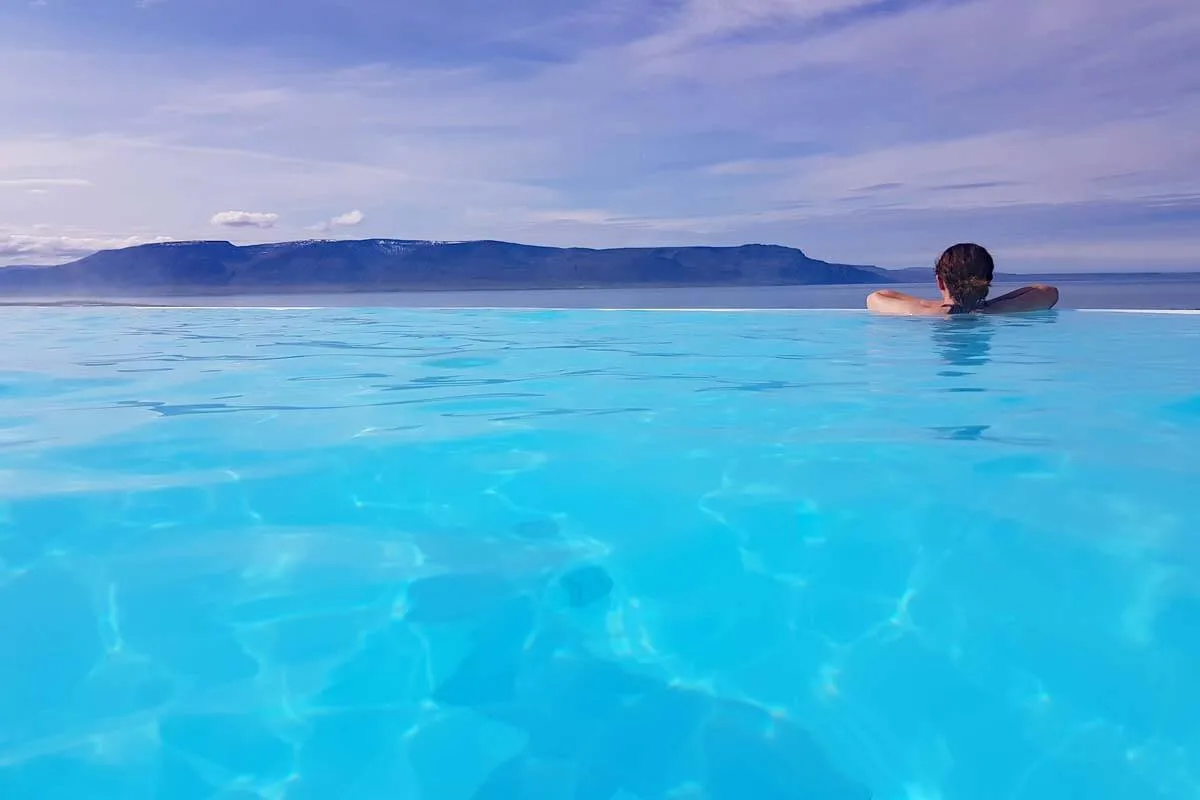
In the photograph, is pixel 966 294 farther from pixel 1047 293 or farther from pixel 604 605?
pixel 604 605

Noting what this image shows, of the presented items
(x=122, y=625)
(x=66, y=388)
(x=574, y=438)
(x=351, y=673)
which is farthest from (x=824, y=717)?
(x=66, y=388)

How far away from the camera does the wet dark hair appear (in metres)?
7.70

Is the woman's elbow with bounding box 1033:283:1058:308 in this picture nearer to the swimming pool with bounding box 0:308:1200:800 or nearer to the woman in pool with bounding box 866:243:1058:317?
the woman in pool with bounding box 866:243:1058:317

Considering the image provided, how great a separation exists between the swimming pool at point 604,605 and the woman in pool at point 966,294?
3.68 meters

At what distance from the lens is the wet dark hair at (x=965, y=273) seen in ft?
25.3

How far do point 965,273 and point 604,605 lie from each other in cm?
690

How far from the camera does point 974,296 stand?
814 centimetres

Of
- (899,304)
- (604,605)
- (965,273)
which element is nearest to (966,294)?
(965,273)

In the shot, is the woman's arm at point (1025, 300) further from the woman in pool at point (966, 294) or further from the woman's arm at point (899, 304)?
the woman's arm at point (899, 304)

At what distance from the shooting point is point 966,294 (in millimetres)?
8133

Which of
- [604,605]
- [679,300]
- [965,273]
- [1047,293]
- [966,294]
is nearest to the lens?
[604,605]

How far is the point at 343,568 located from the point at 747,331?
734 centimetres

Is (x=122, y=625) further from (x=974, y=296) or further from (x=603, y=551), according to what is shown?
(x=974, y=296)

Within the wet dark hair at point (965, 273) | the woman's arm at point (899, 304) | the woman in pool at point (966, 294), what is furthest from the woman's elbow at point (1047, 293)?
the wet dark hair at point (965, 273)
